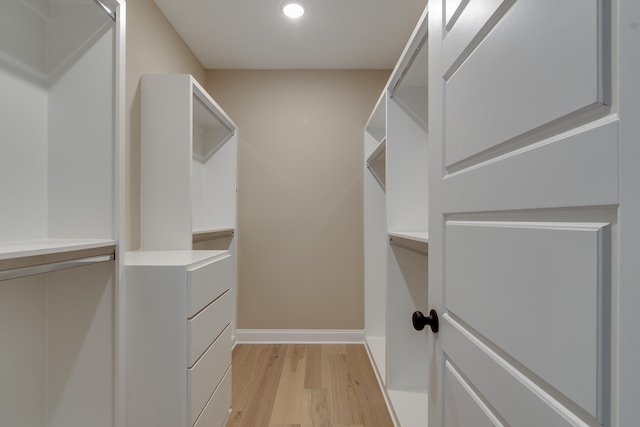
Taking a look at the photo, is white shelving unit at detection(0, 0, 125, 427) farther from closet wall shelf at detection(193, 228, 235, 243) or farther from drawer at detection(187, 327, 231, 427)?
closet wall shelf at detection(193, 228, 235, 243)

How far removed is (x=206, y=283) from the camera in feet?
4.88

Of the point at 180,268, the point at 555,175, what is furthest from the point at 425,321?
the point at 180,268

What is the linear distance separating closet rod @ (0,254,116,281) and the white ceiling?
5.71 feet

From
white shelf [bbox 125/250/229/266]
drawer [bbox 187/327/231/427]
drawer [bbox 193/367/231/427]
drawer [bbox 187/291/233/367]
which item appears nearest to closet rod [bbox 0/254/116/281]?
white shelf [bbox 125/250/229/266]

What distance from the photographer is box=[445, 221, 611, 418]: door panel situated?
400 mm

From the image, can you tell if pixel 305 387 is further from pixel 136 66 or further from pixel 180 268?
pixel 136 66

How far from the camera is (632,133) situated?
1.16 feet

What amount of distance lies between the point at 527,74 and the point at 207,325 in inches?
58.7

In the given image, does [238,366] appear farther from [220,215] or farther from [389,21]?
[389,21]

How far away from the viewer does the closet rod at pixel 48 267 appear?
83cm

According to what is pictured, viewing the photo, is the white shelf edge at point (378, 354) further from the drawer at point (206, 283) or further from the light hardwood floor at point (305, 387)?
the drawer at point (206, 283)

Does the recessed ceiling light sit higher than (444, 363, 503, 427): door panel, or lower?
higher

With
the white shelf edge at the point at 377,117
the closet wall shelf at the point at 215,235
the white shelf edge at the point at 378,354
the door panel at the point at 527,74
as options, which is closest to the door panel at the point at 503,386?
the door panel at the point at 527,74

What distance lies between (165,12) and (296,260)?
2.11m
